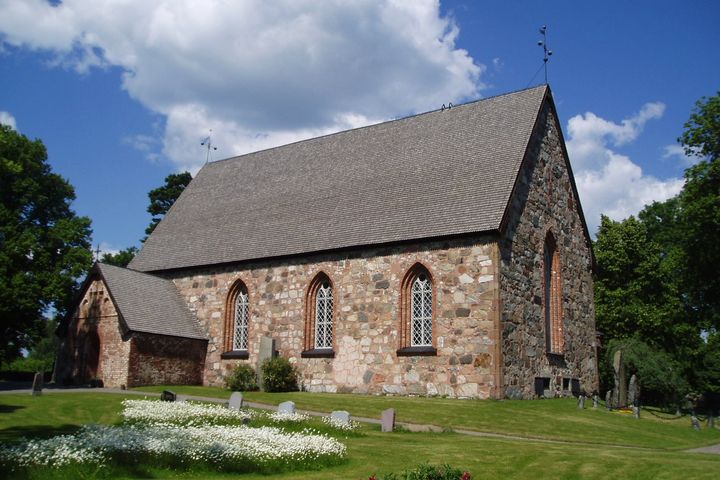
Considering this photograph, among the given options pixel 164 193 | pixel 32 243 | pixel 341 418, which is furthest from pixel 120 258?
pixel 341 418

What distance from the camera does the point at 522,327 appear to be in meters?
25.0

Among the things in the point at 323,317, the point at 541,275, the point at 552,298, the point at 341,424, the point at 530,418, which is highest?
the point at 541,275

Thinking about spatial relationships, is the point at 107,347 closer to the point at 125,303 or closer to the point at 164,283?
the point at 125,303

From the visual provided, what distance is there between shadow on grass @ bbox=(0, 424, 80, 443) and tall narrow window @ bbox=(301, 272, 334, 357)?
11399 millimetres

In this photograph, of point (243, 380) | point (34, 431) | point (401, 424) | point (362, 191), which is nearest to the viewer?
point (34, 431)

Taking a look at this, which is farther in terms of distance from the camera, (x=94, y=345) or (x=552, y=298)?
(x=94, y=345)

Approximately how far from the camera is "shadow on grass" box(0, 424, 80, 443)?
16031 mm

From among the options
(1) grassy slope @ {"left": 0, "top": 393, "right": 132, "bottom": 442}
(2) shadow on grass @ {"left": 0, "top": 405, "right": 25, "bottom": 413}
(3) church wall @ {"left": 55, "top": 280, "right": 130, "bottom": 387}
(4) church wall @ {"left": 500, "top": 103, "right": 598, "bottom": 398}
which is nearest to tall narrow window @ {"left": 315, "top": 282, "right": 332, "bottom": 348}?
(4) church wall @ {"left": 500, "top": 103, "right": 598, "bottom": 398}

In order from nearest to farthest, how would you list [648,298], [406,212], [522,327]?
1. [522,327]
2. [406,212]
3. [648,298]

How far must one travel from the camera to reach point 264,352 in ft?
91.8

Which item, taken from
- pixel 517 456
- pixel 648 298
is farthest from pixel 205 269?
pixel 648 298

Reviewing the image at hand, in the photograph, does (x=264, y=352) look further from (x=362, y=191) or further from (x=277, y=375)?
(x=362, y=191)

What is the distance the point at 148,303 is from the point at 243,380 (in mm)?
6072

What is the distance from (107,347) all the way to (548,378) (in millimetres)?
18216
